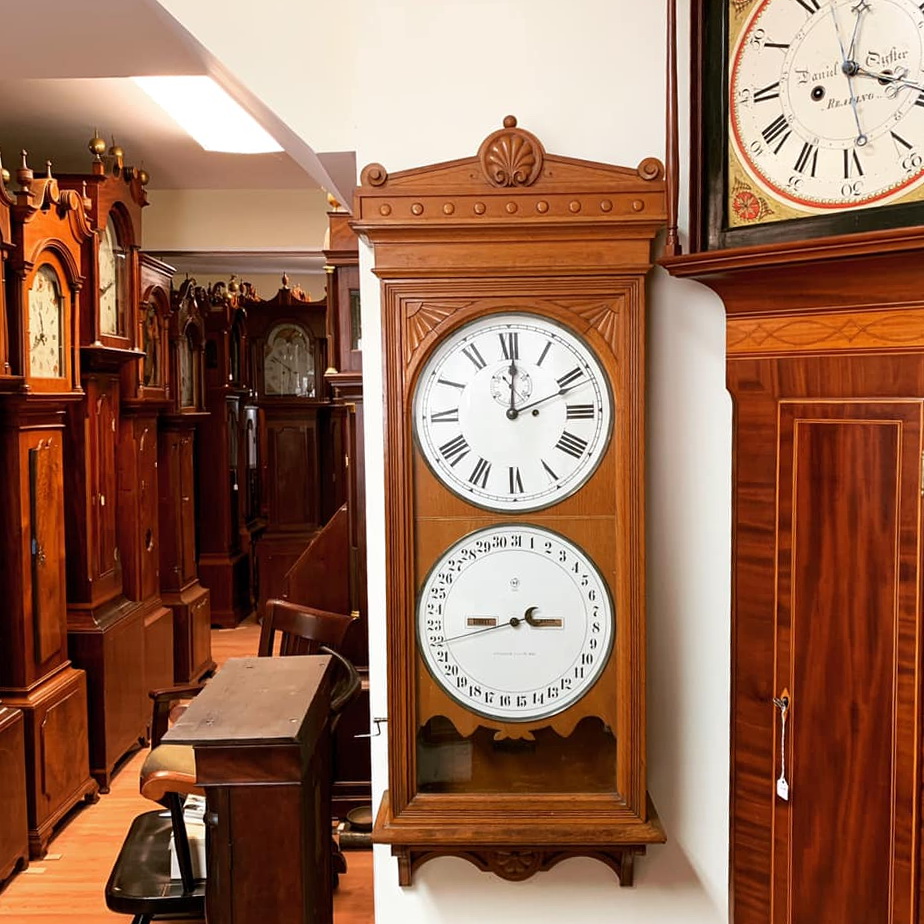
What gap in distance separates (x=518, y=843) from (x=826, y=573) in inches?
26.9

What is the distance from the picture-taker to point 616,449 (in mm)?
1734

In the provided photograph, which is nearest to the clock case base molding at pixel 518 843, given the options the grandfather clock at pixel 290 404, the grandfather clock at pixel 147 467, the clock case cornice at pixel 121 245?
the clock case cornice at pixel 121 245

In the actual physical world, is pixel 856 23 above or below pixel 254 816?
above

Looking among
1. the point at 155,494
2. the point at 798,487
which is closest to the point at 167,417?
the point at 155,494

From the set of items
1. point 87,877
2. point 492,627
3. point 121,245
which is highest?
point 121,245

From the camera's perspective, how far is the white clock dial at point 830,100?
58.1 inches

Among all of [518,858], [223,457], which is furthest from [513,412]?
[223,457]

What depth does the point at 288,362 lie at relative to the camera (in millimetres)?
8023

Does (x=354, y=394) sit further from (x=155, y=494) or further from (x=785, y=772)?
(x=785, y=772)

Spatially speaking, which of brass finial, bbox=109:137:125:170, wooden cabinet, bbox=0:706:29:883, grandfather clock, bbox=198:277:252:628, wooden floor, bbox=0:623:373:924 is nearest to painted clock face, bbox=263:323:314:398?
grandfather clock, bbox=198:277:252:628

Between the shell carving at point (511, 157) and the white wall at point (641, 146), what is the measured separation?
11 centimetres

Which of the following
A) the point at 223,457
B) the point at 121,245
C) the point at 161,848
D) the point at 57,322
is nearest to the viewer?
the point at 161,848

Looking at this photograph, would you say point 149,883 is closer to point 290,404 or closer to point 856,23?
point 856,23

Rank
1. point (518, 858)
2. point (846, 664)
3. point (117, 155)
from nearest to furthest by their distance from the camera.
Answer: point (846, 664) < point (518, 858) < point (117, 155)
